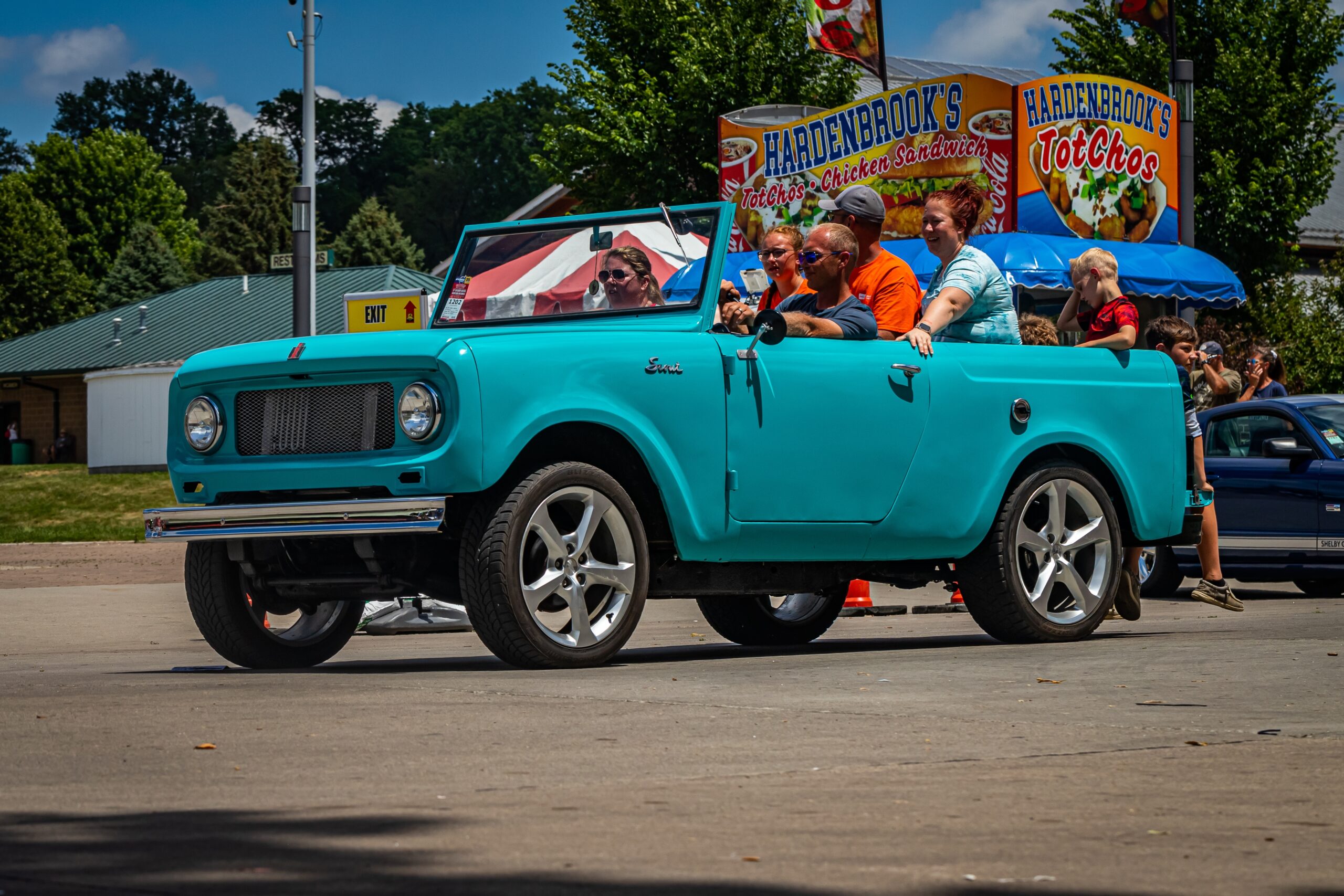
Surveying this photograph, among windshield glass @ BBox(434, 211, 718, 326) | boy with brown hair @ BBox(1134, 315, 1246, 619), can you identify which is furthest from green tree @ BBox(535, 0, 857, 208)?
windshield glass @ BBox(434, 211, 718, 326)

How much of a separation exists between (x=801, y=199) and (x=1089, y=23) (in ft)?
45.8

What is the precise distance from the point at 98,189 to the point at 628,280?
90065 mm

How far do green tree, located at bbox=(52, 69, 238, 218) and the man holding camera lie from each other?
364ft

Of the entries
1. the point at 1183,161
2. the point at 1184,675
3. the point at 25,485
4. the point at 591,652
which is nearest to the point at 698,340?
the point at 591,652

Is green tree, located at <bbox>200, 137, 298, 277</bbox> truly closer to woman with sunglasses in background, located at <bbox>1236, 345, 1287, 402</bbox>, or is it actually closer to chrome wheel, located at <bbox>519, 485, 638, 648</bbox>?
woman with sunglasses in background, located at <bbox>1236, 345, 1287, 402</bbox>

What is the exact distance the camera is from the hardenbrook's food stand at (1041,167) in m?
22.4

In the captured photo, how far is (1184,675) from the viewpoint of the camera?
729 centimetres

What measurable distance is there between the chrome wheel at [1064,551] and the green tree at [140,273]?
256 feet

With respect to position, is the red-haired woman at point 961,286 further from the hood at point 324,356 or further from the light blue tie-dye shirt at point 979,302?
the hood at point 324,356

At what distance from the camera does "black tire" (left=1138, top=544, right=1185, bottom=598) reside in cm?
1446

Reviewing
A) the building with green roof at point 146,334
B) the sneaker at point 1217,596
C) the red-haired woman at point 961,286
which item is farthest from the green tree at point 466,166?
the red-haired woman at point 961,286

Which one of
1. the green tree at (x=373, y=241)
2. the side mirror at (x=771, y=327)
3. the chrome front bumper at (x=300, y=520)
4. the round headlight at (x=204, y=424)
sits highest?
the green tree at (x=373, y=241)

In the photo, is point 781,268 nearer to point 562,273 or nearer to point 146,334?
point 562,273

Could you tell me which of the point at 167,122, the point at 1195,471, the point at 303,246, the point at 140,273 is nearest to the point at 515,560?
the point at 1195,471
